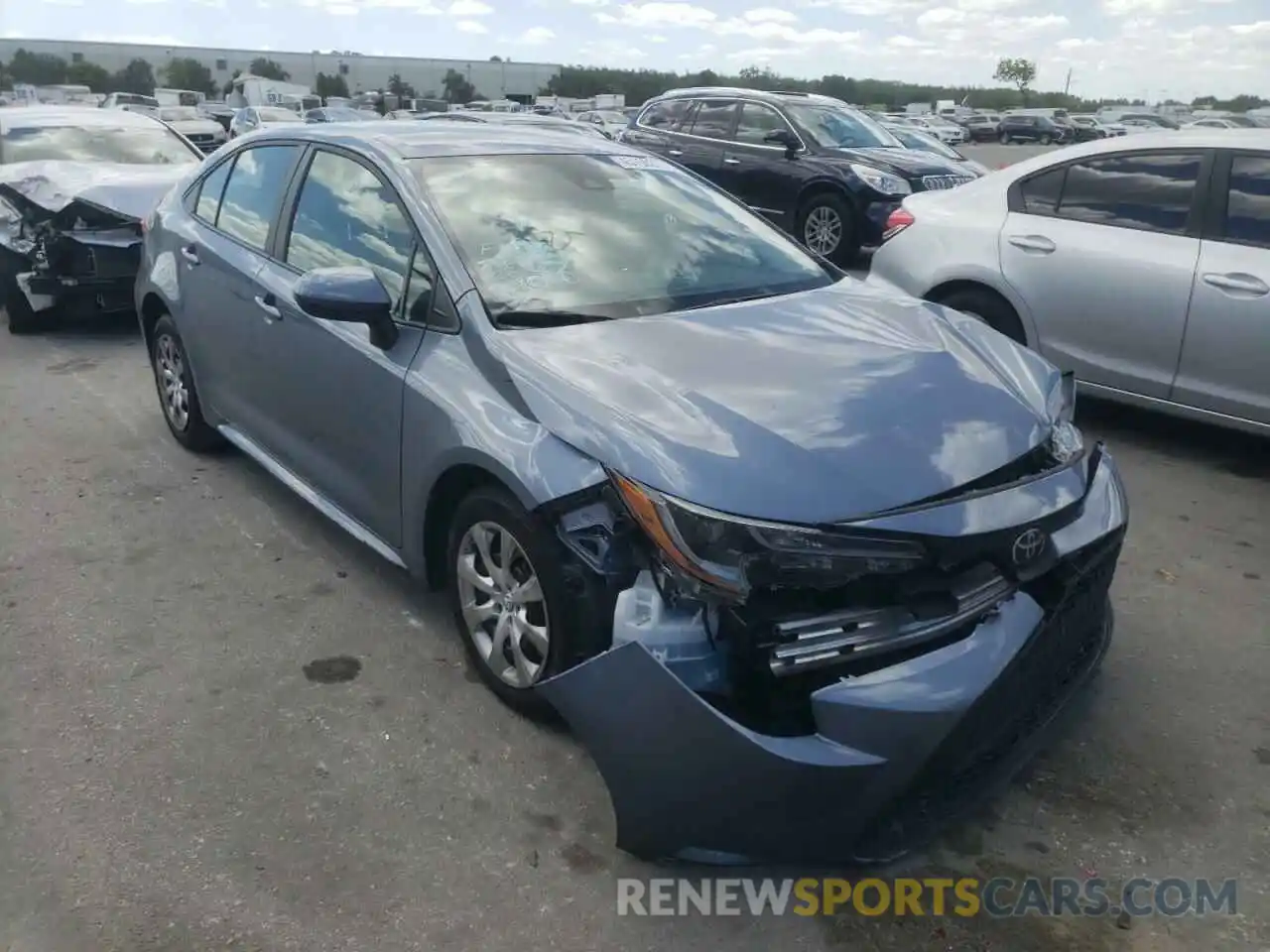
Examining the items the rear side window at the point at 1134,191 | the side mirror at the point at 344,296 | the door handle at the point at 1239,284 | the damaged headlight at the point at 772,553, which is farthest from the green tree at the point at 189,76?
the damaged headlight at the point at 772,553

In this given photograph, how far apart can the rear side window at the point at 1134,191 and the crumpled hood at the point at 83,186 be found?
19.4ft

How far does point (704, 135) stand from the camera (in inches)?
474

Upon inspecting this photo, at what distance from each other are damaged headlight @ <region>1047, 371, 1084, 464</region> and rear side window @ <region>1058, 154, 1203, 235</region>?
2304mm

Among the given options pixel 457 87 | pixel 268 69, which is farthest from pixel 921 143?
pixel 268 69

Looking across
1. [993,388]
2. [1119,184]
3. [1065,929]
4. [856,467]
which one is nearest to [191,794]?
[856,467]

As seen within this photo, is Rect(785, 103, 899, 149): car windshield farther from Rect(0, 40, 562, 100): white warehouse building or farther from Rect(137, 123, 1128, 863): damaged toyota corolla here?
Rect(0, 40, 562, 100): white warehouse building

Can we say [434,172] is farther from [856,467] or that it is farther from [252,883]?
[252,883]

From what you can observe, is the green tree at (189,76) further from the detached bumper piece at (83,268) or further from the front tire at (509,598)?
the front tire at (509,598)

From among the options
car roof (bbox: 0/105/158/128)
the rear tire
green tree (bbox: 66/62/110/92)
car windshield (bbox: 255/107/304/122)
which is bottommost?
the rear tire

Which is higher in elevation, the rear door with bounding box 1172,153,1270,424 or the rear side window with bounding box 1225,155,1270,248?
the rear side window with bounding box 1225,155,1270,248

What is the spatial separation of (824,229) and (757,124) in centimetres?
163

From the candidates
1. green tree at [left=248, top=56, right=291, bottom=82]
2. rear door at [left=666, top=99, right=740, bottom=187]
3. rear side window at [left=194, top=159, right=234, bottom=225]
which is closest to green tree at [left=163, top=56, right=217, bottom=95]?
green tree at [left=248, top=56, right=291, bottom=82]

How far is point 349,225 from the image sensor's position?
3799mm

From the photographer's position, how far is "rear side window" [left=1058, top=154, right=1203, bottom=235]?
515cm
